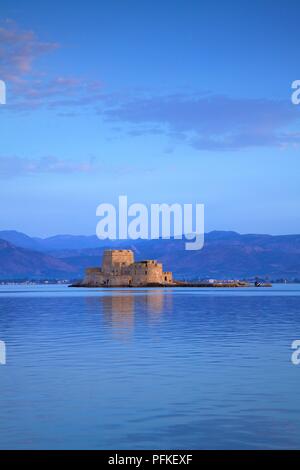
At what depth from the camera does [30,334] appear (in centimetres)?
4341

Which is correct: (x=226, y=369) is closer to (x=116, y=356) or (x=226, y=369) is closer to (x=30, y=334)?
(x=116, y=356)

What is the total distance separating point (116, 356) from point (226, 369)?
19.5 feet

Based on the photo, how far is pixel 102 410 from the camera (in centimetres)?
2033

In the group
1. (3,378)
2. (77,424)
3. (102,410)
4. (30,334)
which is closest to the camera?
(77,424)

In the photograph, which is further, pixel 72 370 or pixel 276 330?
pixel 276 330

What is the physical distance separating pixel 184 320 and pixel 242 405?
1421 inches
